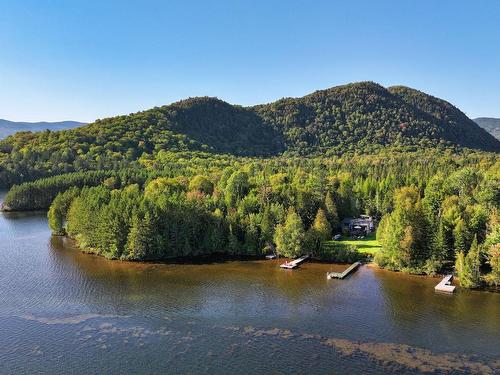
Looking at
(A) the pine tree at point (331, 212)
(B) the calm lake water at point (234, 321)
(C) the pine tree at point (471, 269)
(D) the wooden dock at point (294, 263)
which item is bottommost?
(B) the calm lake water at point (234, 321)

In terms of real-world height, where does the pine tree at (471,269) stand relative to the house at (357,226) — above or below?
below

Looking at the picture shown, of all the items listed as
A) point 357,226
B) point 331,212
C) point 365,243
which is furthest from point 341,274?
point 357,226

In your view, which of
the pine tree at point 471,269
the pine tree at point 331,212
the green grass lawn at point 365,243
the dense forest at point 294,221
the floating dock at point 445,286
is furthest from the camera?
the pine tree at point 331,212

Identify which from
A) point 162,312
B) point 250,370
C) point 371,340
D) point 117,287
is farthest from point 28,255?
point 371,340

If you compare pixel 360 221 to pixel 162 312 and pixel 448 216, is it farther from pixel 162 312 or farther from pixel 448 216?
pixel 162 312

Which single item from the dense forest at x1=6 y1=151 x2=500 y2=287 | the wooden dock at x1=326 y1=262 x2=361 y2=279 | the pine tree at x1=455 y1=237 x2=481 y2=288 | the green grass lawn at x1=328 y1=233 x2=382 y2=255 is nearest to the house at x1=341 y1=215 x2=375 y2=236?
the green grass lawn at x1=328 y1=233 x2=382 y2=255

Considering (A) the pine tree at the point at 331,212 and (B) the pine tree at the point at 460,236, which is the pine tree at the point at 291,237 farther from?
(B) the pine tree at the point at 460,236

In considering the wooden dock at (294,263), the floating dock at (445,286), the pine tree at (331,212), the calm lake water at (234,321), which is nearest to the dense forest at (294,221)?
the pine tree at (331,212)

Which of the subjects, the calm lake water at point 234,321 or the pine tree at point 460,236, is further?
the pine tree at point 460,236
